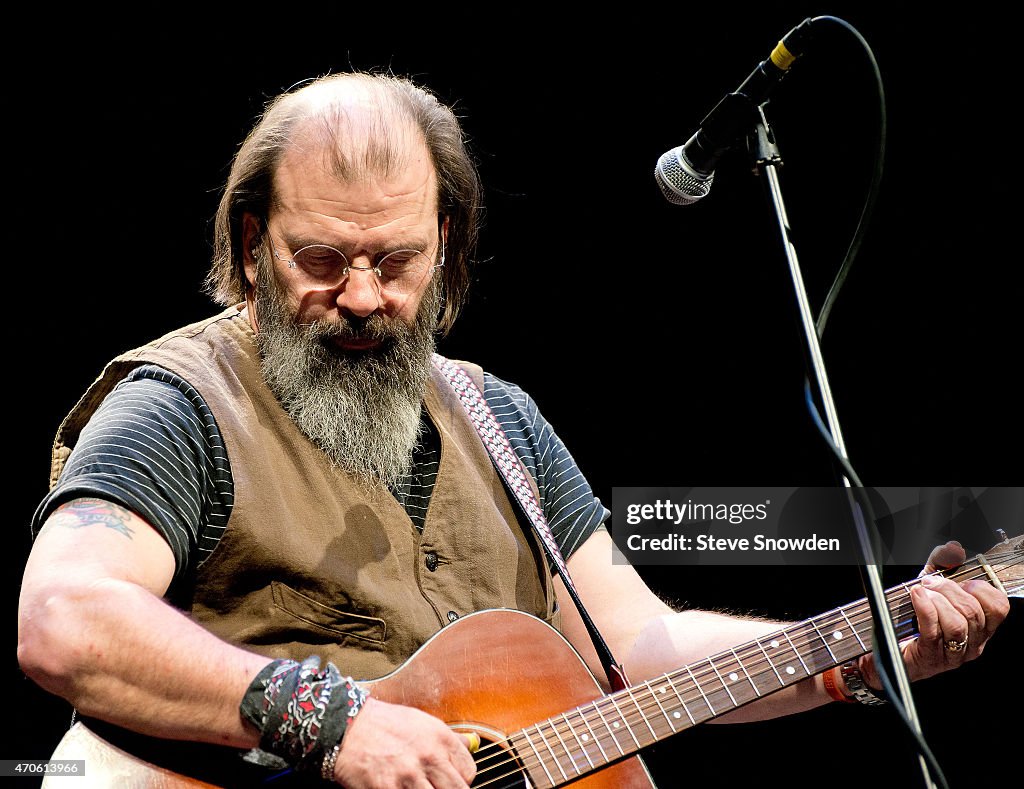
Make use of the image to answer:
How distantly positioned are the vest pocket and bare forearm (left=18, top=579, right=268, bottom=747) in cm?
37

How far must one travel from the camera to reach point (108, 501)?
71.0 inches

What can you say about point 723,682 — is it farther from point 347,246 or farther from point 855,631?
point 347,246

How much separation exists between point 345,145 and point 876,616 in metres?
1.58

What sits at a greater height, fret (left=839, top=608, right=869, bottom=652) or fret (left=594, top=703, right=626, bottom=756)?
fret (left=839, top=608, right=869, bottom=652)

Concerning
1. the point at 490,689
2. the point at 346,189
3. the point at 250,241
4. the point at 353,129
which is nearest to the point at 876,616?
the point at 490,689

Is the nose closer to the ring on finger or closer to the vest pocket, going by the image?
the vest pocket

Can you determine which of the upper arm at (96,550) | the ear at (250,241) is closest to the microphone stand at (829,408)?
the upper arm at (96,550)

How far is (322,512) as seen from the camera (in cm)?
213

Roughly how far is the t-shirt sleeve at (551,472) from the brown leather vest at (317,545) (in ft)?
0.69

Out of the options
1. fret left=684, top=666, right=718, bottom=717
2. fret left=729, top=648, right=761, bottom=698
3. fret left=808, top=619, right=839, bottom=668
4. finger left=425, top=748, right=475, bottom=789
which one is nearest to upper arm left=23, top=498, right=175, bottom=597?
finger left=425, top=748, right=475, bottom=789

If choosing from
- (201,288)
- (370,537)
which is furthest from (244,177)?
(370,537)

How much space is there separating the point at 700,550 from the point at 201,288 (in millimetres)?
1741

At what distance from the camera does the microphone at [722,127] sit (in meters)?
1.52

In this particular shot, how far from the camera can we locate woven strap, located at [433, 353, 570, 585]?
2457 mm
